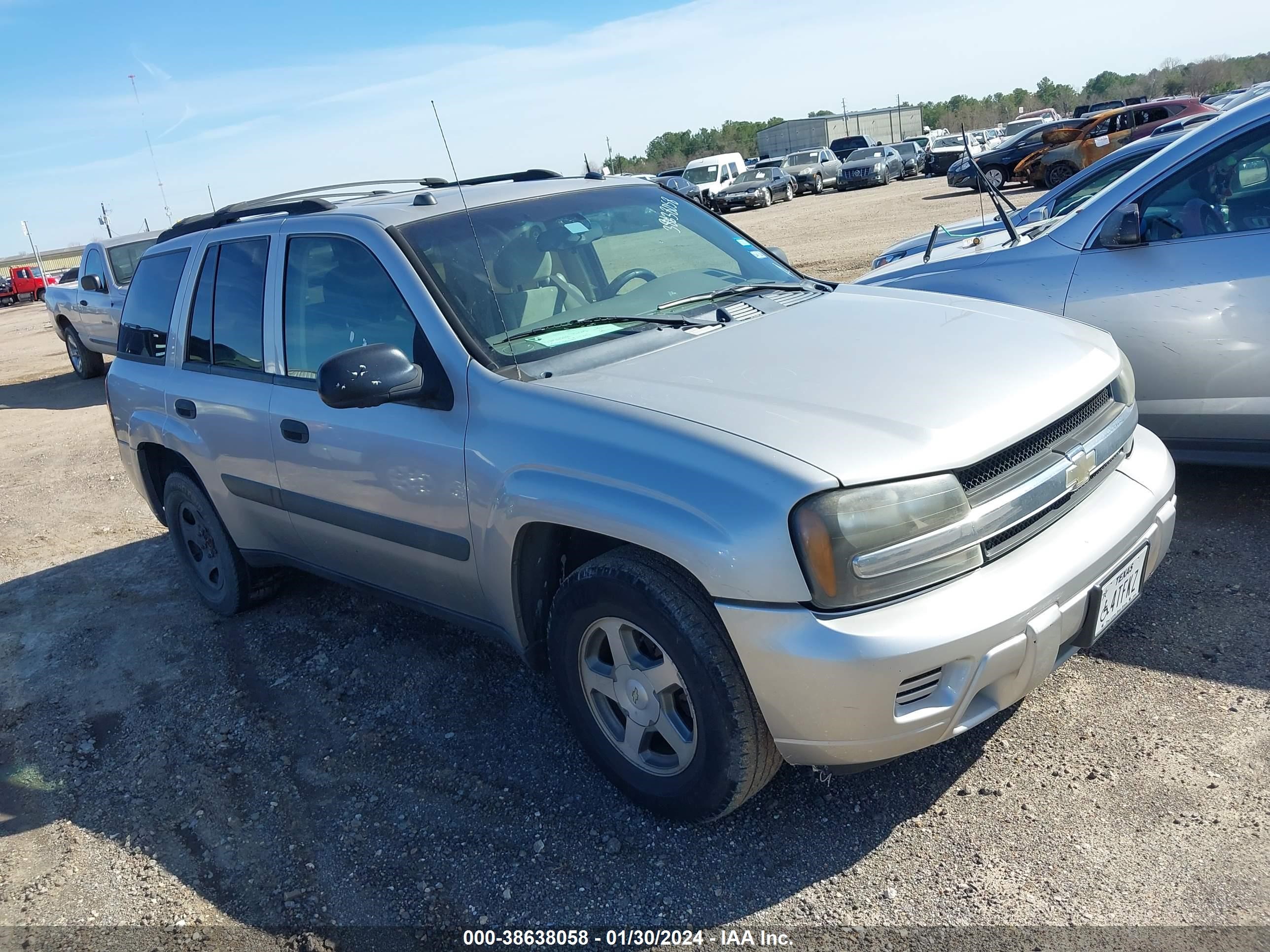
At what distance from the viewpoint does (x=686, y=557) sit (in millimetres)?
2471

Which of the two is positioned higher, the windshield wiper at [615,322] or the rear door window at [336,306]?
the rear door window at [336,306]

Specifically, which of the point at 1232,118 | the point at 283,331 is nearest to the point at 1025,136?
the point at 1232,118

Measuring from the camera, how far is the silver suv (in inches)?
93.9

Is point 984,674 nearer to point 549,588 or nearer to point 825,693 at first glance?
point 825,693

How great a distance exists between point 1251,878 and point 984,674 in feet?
2.74

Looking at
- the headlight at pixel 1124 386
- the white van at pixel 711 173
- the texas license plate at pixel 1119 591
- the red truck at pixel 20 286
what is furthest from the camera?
the red truck at pixel 20 286

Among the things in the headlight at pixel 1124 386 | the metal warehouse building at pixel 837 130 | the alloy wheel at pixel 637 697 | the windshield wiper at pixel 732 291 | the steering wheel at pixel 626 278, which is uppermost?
the metal warehouse building at pixel 837 130

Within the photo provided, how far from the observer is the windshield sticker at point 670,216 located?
4035 mm

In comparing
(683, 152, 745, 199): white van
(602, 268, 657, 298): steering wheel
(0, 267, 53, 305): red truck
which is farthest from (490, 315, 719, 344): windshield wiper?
(0, 267, 53, 305): red truck

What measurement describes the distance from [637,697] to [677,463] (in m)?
0.76

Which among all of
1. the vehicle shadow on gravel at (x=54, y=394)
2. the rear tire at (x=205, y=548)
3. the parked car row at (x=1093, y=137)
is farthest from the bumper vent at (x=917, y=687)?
the parked car row at (x=1093, y=137)

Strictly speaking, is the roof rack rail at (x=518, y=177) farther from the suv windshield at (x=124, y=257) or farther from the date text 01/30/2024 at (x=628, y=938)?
the suv windshield at (x=124, y=257)

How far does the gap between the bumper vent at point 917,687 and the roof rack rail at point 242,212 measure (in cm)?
287

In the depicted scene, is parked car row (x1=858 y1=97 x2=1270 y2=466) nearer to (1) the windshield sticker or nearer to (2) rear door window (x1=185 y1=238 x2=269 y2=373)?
(1) the windshield sticker
